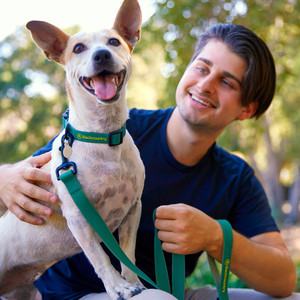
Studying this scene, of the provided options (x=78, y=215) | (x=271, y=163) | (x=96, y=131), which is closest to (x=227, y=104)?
(x=96, y=131)

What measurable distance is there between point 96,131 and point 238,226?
1332mm

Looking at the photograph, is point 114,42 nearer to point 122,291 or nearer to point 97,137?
point 97,137

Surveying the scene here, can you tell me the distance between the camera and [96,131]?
152 cm

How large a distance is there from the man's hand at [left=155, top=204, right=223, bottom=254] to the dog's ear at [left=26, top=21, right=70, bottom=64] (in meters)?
1.03

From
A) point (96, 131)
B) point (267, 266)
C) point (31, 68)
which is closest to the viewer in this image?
point (96, 131)

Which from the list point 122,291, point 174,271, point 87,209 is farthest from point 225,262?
point 87,209

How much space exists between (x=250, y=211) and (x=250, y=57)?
111 cm

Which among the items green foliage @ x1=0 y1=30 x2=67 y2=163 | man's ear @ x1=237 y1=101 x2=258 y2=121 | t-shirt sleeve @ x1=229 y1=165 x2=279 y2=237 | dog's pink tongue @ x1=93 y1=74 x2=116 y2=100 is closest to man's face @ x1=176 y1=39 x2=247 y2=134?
man's ear @ x1=237 y1=101 x2=258 y2=121

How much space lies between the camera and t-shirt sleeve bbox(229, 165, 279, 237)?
215 cm

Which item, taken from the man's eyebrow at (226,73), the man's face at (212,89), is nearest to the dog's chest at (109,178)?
the man's face at (212,89)

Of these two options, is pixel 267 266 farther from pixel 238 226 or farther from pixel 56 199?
pixel 56 199

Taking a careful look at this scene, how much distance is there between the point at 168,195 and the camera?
206 centimetres

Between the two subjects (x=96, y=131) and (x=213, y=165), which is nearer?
(x=96, y=131)

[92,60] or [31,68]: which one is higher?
[92,60]
